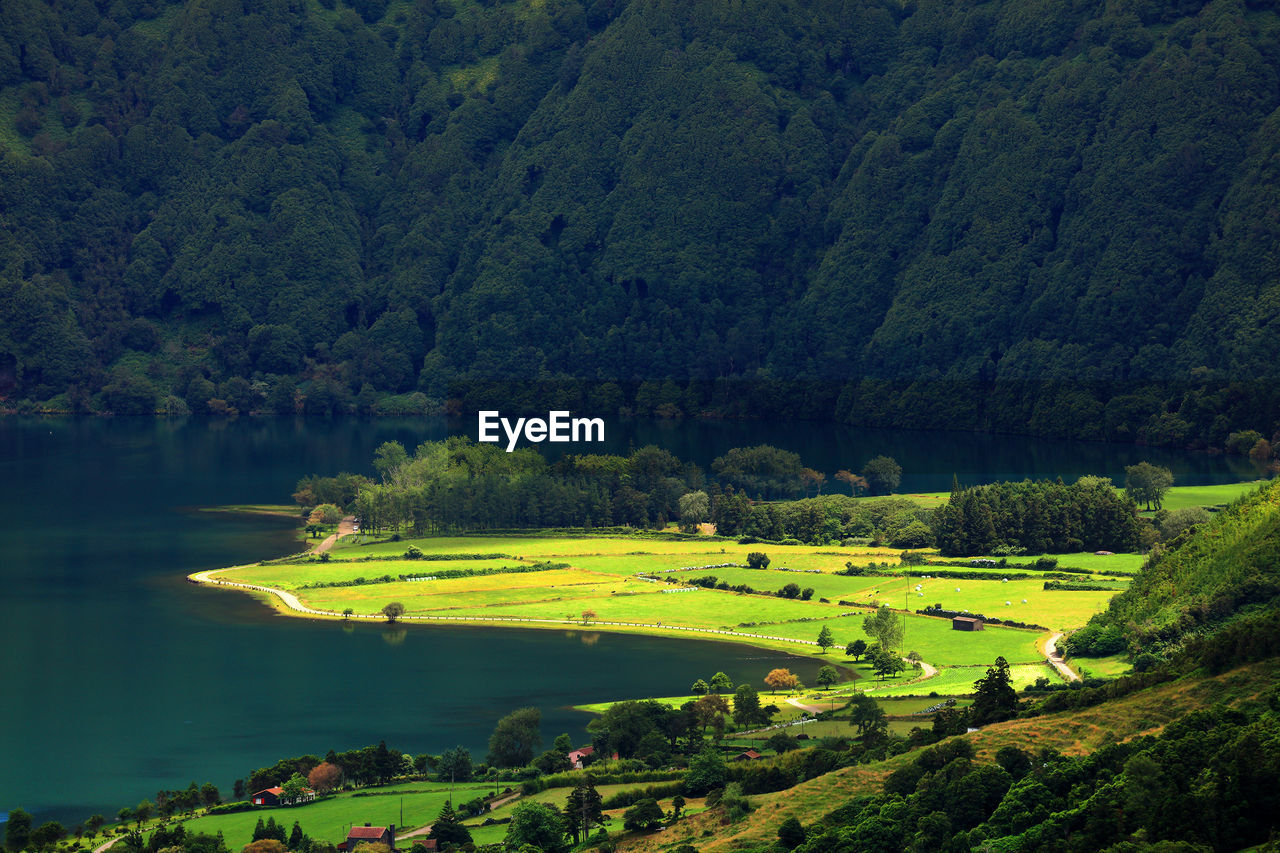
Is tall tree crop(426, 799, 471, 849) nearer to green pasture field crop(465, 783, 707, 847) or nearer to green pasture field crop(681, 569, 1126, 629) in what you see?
green pasture field crop(465, 783, 707, 847)

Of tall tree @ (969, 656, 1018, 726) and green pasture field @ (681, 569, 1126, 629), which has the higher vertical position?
green pasture field @ (681, 569, 1126, 629)

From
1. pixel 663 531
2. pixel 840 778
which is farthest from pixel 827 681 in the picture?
pixel 663 531

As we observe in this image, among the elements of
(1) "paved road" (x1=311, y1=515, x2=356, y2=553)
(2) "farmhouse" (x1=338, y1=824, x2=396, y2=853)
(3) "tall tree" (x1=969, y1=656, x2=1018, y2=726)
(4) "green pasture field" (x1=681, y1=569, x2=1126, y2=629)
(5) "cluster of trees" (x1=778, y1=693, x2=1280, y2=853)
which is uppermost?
(1) "paved road" (x1=311, y1=515, x2=356, y2=553)

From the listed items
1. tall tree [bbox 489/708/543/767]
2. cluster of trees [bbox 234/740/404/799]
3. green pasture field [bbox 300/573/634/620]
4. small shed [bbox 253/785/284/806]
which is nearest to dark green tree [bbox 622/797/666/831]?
tall tree [bbox 489/708/543/767]

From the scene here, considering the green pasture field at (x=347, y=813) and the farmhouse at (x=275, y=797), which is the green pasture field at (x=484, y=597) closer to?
the green pasture field at (x=347, y=813)

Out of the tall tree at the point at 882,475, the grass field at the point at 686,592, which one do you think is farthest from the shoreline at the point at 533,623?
the tall tree at the point at 882,475

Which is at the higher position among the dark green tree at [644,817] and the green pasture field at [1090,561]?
the green pasture field at [1090,561]

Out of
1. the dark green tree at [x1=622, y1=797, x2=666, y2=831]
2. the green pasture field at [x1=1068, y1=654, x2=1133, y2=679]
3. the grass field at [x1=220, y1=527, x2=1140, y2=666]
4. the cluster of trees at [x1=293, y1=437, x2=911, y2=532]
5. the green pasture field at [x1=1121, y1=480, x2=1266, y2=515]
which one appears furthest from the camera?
the cluster of trees at [x1=293, y1=437, x2=911, y2=532]

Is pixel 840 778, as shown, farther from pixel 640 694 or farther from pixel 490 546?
pixel 490 546
